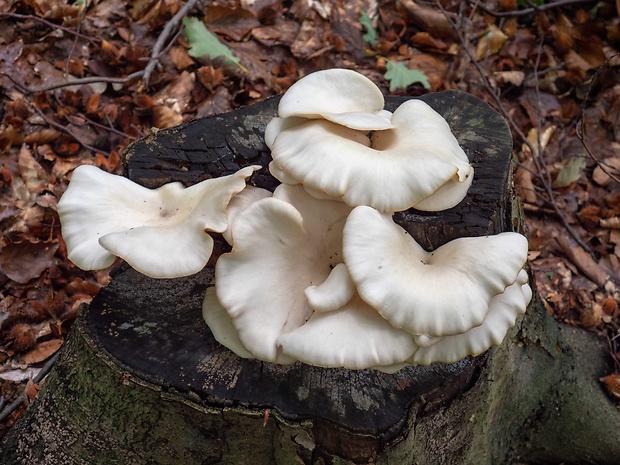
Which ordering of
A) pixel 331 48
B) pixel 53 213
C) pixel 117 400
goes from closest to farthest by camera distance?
1. pixel 117 400
2. pixel 53 213
3. pixel 331 48

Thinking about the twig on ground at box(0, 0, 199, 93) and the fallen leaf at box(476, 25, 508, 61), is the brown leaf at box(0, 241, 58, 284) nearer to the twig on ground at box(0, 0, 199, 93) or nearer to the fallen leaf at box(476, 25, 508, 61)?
the twig on ground at box(0, 0, 199, 93)

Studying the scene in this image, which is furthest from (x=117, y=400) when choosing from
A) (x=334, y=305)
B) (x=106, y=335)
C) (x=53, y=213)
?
(x=53, y=213)

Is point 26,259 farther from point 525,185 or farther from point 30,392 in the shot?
point 525,185

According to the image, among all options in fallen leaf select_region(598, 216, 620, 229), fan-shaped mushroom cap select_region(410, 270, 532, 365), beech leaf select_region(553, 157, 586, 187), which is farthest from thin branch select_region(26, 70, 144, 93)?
fallen leaf select_region(598, 216, 620, 229)

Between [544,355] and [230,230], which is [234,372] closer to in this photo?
[230,230]

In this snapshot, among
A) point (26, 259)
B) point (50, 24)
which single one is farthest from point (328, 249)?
point (50, 24)

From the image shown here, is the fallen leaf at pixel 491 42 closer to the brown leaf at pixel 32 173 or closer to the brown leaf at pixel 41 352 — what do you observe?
the brown leaf at pixel 32 173

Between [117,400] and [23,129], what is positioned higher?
[117,400]

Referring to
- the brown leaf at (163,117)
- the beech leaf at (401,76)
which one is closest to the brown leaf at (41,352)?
the brown leaf at (163,117)
